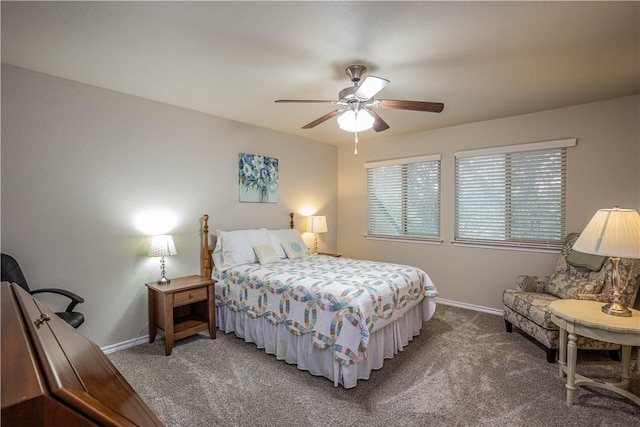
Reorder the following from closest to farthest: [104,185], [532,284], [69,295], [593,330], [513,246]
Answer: [593,330] < [69,295] < [104,185] < [532,284] < [513,246]

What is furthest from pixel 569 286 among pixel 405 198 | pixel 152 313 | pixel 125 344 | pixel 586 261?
pixel 125 344

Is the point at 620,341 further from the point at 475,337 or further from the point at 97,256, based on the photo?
the point at 97,256

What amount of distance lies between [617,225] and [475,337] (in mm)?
1727

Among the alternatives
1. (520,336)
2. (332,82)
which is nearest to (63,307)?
(332,82)

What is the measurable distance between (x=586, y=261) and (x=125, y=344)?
464cm

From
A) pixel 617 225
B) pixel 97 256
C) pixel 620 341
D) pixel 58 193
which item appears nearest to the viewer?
pixel 620 341

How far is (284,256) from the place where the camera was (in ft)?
12.8

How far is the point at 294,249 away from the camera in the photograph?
Result: 399cm

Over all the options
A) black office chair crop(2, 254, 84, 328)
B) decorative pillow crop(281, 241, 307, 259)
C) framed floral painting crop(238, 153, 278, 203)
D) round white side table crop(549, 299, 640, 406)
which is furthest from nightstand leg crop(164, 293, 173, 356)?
round white side table crop(549, 299, 640, 406)

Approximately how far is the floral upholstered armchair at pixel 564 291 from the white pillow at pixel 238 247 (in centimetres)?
287

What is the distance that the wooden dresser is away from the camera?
543mm

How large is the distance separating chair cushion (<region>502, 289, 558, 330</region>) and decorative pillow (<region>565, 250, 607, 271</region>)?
408mm

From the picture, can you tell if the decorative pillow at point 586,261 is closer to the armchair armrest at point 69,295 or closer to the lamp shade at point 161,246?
the lamp shade at point 161,246

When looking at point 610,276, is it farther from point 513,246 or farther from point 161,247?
point 161,247
